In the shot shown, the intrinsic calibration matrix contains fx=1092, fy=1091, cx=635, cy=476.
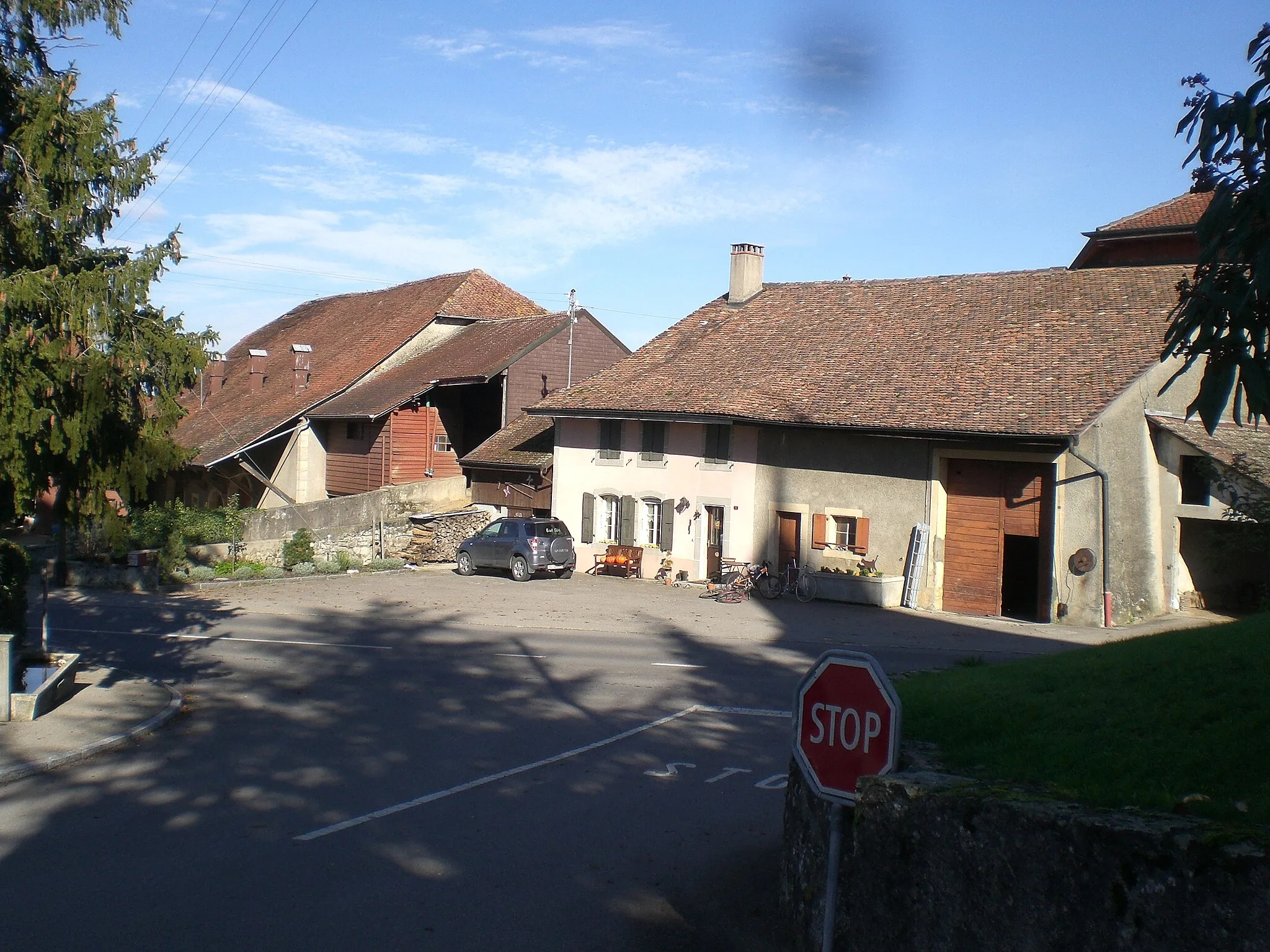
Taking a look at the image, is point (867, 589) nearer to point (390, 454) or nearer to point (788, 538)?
point (788, 538)

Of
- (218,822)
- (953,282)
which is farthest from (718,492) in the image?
(218,822)

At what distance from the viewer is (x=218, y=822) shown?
8727 millimetres

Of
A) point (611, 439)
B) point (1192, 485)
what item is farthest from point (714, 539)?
point (1192, 485)

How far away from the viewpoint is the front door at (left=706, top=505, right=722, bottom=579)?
2916cm

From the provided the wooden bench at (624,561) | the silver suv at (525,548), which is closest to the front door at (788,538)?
the wooden bench at (624,561)

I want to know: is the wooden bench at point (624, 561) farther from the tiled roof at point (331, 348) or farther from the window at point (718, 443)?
the tiled roof at point (331, 348)

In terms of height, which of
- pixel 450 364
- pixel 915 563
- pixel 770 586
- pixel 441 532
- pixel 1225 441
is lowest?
pixel 770 586

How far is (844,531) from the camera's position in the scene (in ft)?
86.9

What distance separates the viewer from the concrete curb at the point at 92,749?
10250mm

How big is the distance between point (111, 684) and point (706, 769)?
8.58 meters

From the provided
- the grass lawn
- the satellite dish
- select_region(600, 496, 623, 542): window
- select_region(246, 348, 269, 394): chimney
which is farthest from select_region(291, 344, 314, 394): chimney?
the grass lawn

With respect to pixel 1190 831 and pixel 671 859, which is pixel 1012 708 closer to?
pixel 671 859

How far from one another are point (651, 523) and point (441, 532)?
302 inches

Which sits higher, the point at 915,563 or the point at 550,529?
the point at 550,529
